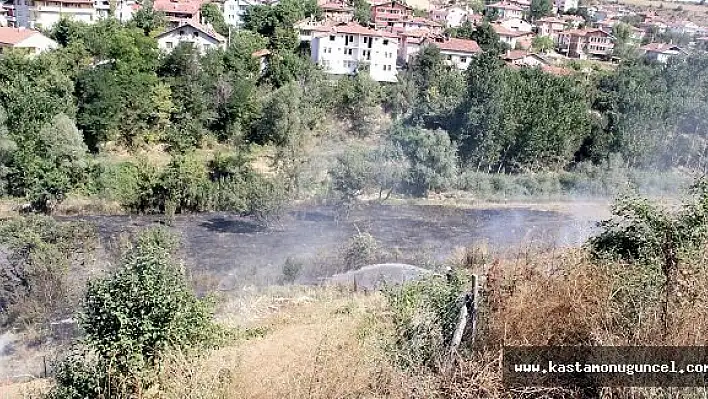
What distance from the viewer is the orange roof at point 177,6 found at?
19.9 meters

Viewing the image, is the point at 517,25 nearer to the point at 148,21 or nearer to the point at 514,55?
the point at 514,55

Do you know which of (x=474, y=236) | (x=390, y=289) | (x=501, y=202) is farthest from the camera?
(x=501, y=202)

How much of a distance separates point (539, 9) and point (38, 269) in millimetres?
27273

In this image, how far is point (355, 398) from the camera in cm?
271

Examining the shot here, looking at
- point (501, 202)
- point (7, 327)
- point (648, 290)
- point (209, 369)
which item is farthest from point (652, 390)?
point (501, 202)

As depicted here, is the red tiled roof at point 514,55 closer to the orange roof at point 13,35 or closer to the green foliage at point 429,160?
the green foliage at point 429,160

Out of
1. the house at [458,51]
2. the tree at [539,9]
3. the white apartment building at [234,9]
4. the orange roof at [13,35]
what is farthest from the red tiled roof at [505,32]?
the orange roof at [13,35]

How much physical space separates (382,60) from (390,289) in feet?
49.3

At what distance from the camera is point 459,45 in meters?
19.8

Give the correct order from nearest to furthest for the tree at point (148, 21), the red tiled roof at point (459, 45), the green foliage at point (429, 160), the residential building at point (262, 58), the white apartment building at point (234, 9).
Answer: the green foliage at point (429, 160)
the residential building at point (262, 58)
the tree at point (148, 21)
the red tiled roof at point (459, 45)
the white apartment building at point (234, 9)

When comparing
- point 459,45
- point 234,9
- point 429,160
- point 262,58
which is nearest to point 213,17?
point 234,9

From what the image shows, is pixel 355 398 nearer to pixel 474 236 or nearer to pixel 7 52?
pixel 474 236

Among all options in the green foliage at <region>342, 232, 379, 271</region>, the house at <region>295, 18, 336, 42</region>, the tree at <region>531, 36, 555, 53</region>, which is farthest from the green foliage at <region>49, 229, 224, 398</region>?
the tree at <region>531, 36, 555, 53</region>

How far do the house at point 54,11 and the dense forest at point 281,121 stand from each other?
3036 mm
